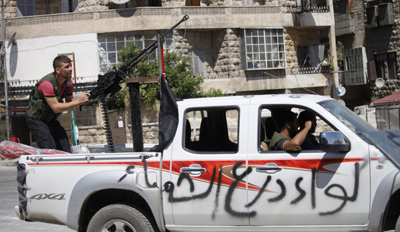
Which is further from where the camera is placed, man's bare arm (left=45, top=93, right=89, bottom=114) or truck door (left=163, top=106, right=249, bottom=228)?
man's bare arm (left=45, top=93, right=89, bottom=114)

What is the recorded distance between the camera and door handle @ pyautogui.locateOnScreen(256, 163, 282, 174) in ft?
19.3

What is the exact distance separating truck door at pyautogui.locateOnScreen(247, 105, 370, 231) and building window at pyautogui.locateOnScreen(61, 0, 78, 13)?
1015 inches

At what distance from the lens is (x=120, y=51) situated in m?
28.4

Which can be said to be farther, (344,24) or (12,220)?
(344,24)

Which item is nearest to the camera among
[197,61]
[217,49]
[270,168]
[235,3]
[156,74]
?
[270,168]

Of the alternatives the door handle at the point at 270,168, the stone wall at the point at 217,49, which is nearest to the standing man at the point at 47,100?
the door handle at the point at 270,168

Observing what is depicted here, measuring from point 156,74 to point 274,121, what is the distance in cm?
2122

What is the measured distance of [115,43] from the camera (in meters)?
29.3

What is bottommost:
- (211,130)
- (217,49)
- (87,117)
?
(211,130)

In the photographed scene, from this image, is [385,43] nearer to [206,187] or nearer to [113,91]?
[113,91]

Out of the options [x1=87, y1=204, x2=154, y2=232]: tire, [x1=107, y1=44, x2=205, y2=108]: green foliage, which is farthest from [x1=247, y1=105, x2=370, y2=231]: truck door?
[x1=107, y1=44, x2=205, y2=108]: green foliage

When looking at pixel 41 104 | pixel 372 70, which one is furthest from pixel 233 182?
pixel 372 70

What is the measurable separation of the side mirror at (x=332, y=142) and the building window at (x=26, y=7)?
2732cm

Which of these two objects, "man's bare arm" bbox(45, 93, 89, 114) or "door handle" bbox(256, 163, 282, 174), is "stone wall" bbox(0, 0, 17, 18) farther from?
"door handle" bbox(256, 163, 282, 174)
